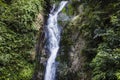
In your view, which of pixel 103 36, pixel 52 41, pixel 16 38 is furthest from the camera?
pixel 52 41

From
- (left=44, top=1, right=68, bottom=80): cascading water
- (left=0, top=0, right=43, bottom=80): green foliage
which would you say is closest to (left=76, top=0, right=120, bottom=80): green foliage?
(left=44, top=1, right=68, bottom=80): cascading water

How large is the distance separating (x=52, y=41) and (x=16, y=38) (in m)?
3.01

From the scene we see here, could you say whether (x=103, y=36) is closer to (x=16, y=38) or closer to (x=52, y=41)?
(x=52, y=41)

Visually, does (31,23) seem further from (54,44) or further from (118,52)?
(118,52)

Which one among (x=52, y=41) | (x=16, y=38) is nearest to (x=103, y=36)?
(x=52, y=41)

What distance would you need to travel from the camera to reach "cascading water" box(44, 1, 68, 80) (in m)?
11.1

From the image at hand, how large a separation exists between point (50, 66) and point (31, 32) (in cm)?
228

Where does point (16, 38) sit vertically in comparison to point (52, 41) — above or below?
above

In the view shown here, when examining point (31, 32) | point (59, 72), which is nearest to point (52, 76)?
point (59, 72)

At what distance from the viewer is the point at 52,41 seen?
12.4m

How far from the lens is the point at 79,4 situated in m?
14.2

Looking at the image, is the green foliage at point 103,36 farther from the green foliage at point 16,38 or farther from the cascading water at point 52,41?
the green foliage at point 16,38

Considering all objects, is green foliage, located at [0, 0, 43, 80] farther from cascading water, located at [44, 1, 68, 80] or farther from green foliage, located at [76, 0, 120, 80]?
green foliage, located at [76, 0, 120, 80]

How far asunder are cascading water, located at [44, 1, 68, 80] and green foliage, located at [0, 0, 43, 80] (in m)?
1.49
